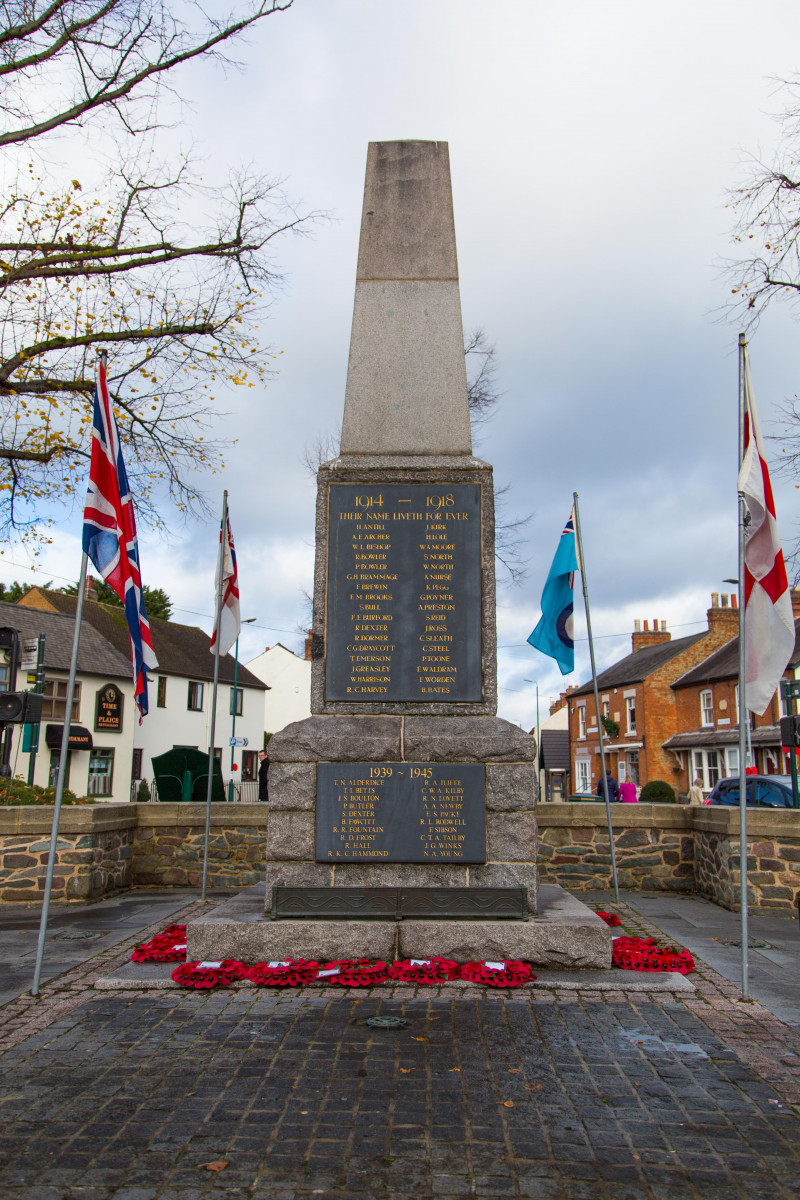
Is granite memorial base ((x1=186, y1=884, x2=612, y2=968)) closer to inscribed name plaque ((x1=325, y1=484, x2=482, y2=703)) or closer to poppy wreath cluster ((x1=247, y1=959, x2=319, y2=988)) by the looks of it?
poppy wreath cluster ((x1=247, y1=959, x2=319, y2=988))

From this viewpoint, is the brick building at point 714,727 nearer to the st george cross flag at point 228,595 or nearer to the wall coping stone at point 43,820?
the st george cross flag at point 228,595

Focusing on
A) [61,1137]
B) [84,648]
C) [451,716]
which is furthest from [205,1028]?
[84,648]

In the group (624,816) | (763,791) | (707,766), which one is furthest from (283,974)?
(707,766)

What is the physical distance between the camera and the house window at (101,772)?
31703 mm

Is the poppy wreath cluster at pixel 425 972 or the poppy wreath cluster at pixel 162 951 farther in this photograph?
the poppy wreath cluster at pixel 162 951

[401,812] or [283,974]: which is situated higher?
[401,812]

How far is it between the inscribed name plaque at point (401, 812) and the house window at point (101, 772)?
2764cm

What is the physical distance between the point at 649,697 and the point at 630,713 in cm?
251

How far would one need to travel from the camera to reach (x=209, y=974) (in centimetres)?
573

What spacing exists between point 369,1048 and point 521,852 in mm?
2204

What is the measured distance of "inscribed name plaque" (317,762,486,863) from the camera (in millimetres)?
6395

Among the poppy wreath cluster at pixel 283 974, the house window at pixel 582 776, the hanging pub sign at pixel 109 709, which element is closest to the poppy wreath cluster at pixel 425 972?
the poppy wreath cluster at pixel 283 974

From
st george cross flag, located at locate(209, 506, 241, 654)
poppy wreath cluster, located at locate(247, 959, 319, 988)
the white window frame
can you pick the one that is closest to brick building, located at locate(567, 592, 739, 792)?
the white window frame

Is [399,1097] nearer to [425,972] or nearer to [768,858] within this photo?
[425,972]
